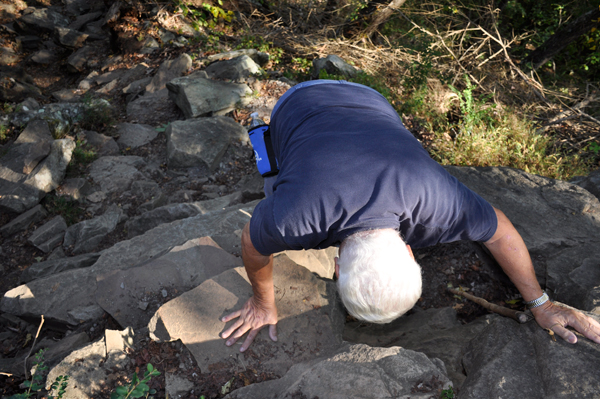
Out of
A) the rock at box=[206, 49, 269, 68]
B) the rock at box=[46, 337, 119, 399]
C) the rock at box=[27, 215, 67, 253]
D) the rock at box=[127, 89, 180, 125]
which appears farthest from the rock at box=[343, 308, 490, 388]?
the rock at box=[206, 49, 269, 68]

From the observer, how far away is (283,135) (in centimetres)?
212

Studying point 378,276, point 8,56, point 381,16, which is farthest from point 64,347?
point 8,56

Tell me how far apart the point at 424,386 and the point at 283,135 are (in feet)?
4.82

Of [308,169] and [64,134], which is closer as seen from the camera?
[308,169]

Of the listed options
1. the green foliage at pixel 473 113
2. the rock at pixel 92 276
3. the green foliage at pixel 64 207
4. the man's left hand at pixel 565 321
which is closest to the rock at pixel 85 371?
the rock at pixel 92 276

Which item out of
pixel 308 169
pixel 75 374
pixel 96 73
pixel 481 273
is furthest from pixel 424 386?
pixel 96 73

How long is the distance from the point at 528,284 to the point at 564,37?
5860 mm

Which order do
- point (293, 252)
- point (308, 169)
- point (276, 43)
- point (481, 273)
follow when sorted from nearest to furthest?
point (308, 169) → point (293, 252) → point (481, 273) → point (276, 43)

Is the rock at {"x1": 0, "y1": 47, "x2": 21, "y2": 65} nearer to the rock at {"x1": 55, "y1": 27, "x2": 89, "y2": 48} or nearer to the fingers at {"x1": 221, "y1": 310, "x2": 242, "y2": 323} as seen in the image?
the rock at {"x1": 55, "y1": 27, "x2": 89, "y2": 48}

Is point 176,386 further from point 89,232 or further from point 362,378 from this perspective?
point 89,232

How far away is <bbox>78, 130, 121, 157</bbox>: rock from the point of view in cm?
488

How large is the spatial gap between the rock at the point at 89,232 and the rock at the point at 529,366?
11.0ft

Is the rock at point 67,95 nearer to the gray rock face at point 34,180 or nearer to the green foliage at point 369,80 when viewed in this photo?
the gray rock face at point 34,180

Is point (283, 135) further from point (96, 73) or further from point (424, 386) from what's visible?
point (96, 73)
